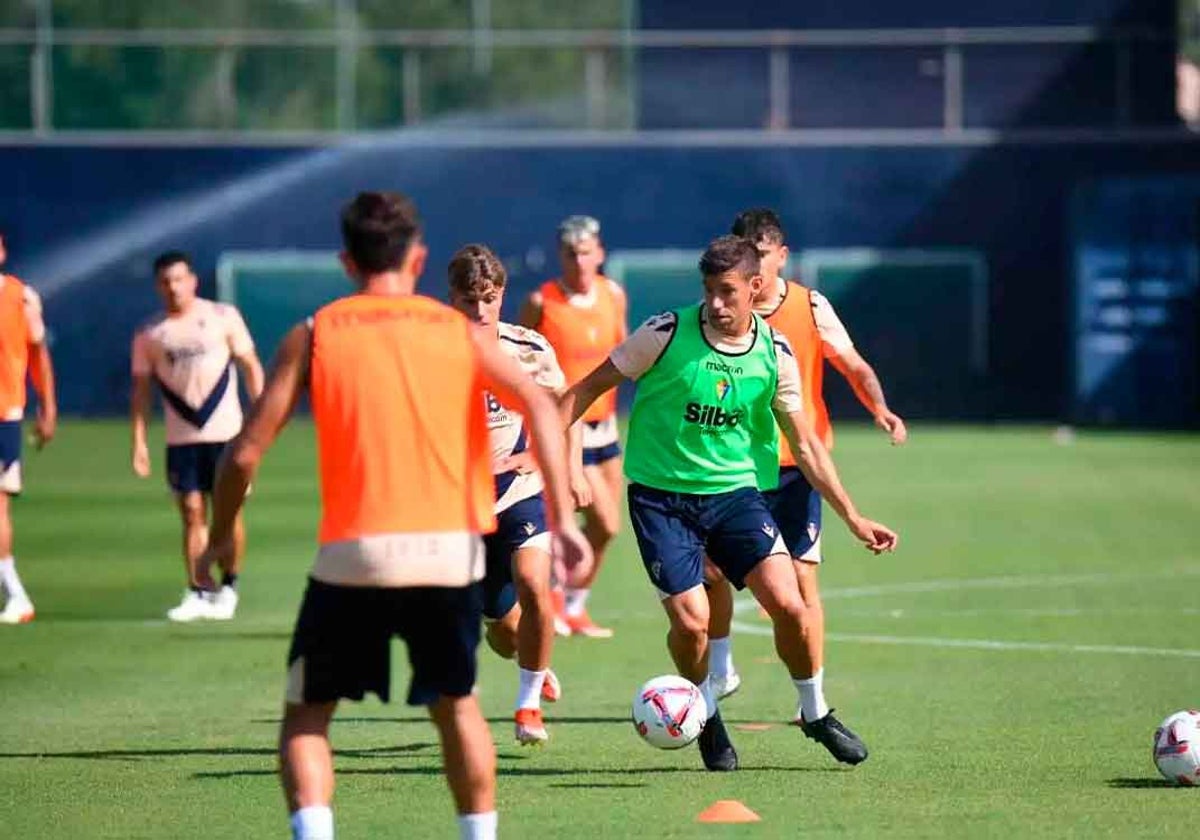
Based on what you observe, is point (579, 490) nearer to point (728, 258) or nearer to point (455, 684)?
point (728, 258)

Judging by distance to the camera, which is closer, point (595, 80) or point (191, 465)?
point (191, 465)

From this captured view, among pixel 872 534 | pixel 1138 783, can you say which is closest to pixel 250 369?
pixel 872 534

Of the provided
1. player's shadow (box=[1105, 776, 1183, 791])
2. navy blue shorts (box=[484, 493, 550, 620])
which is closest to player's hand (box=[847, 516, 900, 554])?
player's shadow (box=[1105, 776, 1183, 791])

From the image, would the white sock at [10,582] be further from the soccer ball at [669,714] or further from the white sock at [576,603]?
the soccer ball at [669,714]

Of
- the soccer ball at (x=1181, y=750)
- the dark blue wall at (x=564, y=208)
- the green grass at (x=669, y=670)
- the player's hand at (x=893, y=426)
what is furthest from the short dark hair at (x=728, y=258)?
the dark blue wall at (x=564, y=208)

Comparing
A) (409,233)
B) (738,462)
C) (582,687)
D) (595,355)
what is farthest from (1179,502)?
(409,233)

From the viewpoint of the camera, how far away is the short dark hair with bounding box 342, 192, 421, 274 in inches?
272

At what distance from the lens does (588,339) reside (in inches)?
597

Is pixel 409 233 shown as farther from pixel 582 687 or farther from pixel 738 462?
pixel 582 687

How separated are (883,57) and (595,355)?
24357 mm

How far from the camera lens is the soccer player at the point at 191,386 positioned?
1555cm

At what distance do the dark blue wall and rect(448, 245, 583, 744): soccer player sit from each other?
27481 mm

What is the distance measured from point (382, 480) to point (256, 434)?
15.4 inches

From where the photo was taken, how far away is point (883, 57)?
126ft
